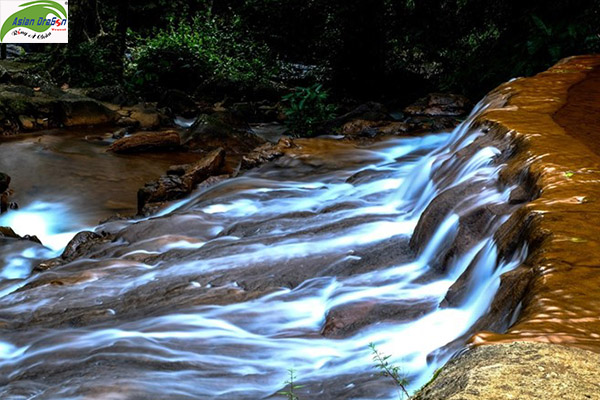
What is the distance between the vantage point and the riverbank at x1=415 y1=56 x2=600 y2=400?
181 centimetres

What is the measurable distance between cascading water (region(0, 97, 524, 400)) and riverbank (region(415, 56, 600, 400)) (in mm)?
267

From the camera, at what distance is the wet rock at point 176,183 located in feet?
29.3

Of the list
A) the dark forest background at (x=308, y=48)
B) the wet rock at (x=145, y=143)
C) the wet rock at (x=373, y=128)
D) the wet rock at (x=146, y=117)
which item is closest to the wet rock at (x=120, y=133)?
the wet rock at (x=146, y=117)

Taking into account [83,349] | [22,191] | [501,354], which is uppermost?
[501,354]

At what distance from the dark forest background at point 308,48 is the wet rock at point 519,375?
11.5 meters

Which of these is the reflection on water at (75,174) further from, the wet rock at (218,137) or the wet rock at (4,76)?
the wet rock at (4,76)

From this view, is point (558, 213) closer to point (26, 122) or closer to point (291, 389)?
point (291, 389)

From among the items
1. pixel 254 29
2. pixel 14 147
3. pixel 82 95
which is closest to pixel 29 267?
pixel 14 147

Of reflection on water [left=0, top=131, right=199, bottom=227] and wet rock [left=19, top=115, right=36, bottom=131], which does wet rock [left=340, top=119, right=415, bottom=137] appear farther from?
wet rock [left=19, top=115, right=36, bottom=131]

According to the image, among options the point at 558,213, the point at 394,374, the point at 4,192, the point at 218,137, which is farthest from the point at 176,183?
the point at 394,374

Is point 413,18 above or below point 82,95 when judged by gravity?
above

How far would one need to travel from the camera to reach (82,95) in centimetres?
1588

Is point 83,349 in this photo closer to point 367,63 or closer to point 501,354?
point 501,354

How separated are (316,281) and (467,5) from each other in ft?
39.1
